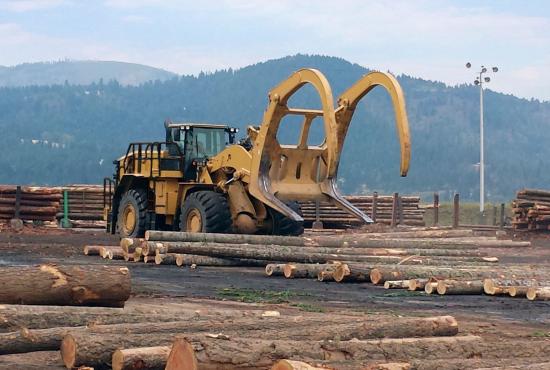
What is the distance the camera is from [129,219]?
1019 inches

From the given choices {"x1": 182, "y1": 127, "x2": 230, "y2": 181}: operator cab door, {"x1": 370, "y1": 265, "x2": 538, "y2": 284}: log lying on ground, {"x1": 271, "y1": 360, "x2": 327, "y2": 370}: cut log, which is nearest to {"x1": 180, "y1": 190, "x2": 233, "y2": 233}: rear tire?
{"x1": 182, "y1": 127, "x2": 230, "y2": 181}: operator cab door

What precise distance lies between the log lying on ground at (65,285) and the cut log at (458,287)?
601cm

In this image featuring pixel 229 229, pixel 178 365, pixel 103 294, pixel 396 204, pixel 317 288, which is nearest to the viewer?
pixel 178 365

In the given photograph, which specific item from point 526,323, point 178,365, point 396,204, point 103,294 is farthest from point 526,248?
point 178,365

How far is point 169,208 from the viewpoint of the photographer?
81.3 ft

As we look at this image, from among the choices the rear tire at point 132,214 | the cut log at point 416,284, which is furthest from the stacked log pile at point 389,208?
the cut log at point 416,284

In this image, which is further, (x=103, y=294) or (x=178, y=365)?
(x=103, y=294)

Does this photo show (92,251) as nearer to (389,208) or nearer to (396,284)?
(396,284)

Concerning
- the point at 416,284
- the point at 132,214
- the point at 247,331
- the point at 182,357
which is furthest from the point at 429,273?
the point at 182,357

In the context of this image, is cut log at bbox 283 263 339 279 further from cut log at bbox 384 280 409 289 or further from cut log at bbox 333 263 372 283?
cut log at bbox 384 280 409 289

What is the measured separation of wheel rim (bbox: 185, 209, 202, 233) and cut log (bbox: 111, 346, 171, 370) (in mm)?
14033

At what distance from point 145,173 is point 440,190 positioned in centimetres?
17228

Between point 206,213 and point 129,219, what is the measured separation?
143 inches

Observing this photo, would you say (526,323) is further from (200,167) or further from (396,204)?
(396,204)
